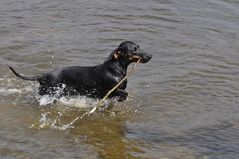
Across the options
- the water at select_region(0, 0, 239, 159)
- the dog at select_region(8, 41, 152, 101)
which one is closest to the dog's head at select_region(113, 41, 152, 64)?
the dog at select_region(8, 41, 152, 101)

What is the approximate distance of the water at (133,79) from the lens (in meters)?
6.60

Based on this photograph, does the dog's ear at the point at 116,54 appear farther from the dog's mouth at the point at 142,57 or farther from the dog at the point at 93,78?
the dog's mouth at the point at 142,57

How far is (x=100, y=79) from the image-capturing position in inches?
303

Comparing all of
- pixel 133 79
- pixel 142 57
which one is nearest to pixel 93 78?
pixel 142 57

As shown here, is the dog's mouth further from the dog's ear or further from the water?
the water

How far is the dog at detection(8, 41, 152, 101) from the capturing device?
7.63 metres

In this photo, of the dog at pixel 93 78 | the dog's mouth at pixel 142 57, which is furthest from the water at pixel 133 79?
the dog's mouth at pixel 142 57

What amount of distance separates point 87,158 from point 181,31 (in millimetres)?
6266

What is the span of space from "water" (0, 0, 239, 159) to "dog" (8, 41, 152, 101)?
0.68 feet

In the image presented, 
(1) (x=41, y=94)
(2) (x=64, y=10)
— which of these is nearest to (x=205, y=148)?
(1) (x=41, y=94)

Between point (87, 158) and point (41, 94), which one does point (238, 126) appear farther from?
point (41, 94)

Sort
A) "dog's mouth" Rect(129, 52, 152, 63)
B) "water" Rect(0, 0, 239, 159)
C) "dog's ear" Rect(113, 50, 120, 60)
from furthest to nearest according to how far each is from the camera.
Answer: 1. "dog's ear" Rect(113, 50, 120, 60)
2. "dog's mouth" Rect(129, 52, 152, 63)
3. "water" Rect(0, 0, 239, 159)

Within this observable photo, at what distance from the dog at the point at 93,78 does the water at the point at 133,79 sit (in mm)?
206

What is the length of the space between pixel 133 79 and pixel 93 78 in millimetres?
1540
